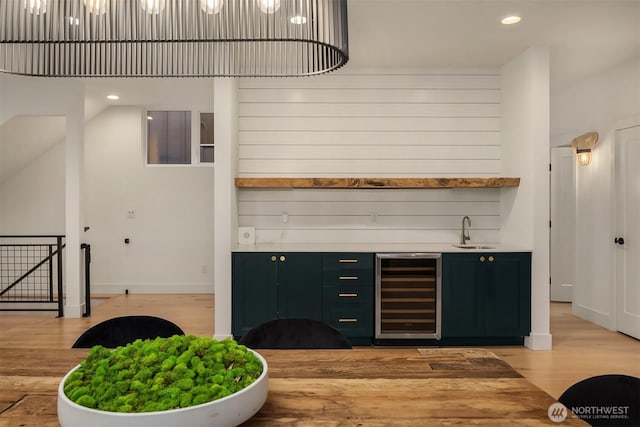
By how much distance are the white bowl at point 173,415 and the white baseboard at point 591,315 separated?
487 cm

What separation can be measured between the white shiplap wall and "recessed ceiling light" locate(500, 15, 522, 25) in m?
1.09

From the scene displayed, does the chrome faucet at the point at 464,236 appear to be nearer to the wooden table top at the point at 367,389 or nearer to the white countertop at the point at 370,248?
the white countertop at the point at 370,248

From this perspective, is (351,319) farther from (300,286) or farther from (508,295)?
(508,295)

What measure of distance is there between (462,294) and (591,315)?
6.74 ft

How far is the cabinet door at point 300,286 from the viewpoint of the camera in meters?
3.95

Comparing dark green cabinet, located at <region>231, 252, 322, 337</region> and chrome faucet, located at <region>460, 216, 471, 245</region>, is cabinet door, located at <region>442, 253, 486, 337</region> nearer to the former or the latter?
chrome faucet, located at <region>460, 216, 471, 245</region>

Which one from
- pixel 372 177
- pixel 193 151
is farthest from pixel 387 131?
pixel 193 151

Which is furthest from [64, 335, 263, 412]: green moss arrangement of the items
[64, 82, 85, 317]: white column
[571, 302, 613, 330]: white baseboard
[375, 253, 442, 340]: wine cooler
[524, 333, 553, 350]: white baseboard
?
[571, 302, 613, 330]: white baseboard

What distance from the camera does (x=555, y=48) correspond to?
399 cm

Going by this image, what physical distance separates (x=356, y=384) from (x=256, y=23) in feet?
3.70

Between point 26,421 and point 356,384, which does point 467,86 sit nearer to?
point 356,384

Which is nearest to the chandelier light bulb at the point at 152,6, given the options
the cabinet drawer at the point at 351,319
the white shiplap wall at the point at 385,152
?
the cabinet drawer at the point at 351,319

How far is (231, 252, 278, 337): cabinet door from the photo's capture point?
3.95 m

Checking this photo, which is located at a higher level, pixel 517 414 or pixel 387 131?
pixel 387 131
